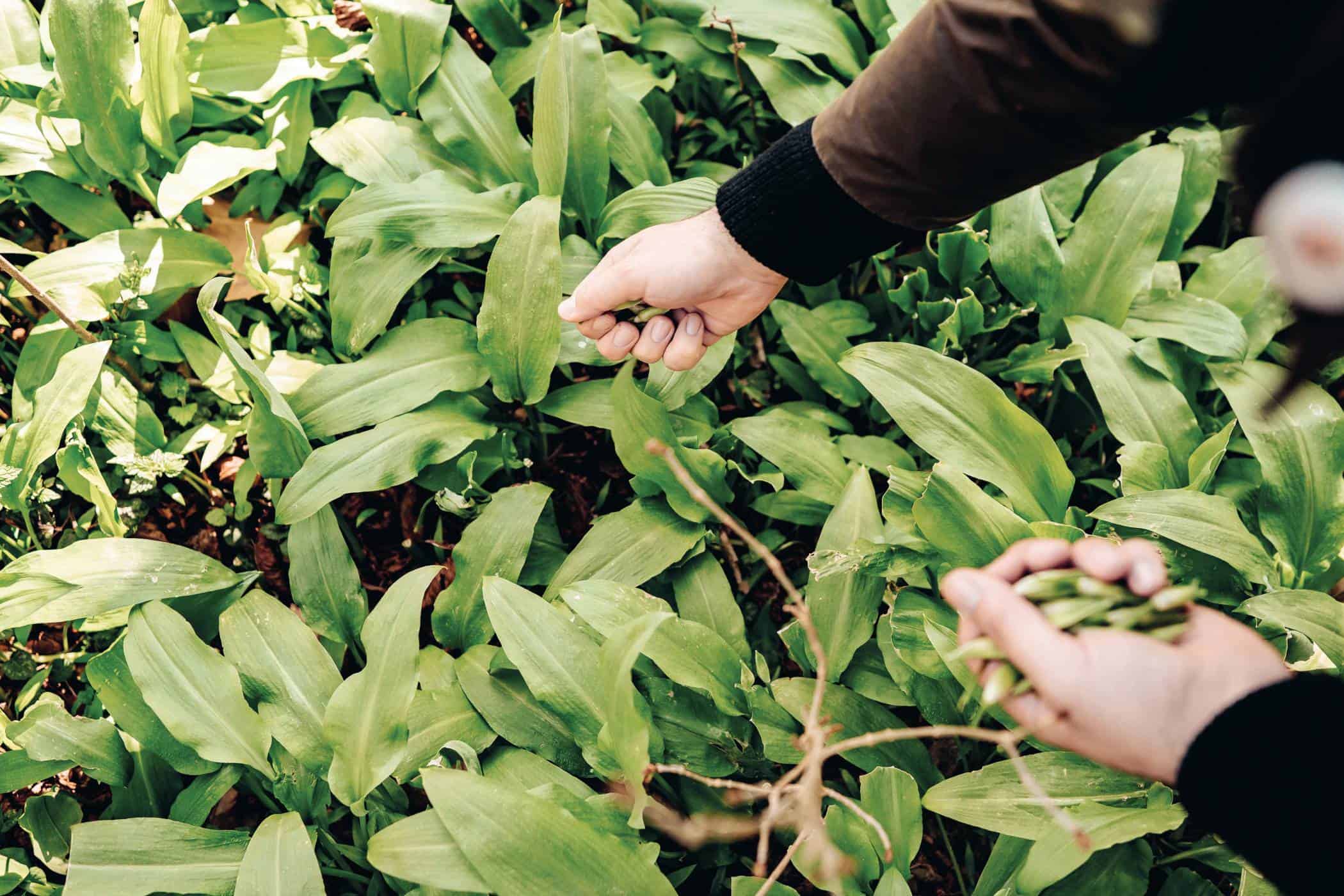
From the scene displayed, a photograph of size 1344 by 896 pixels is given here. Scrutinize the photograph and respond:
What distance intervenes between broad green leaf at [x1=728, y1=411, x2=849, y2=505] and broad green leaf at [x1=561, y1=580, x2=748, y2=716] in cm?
39

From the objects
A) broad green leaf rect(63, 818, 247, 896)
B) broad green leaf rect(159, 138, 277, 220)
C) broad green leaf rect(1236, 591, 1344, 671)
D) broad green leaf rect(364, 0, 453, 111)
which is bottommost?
broad green leaf rect(63, 818, 247, 896)

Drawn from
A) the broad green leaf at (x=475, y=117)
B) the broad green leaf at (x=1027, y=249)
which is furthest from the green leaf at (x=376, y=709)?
the broad green leaf at (x=1027, y=249)

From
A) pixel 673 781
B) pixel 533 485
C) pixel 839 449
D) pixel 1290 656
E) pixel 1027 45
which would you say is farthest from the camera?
pixel 839 449

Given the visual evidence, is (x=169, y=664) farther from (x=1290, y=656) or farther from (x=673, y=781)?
(x=1290, y=656)

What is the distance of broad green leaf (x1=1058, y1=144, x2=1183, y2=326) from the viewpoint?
5.89 ft

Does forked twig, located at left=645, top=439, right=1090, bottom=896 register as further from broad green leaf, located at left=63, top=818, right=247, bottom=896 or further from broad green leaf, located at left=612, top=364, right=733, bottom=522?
broad green leaf, located at left=63, top=818, right=247, bottom=896

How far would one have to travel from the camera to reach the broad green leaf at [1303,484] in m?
→ 1.54

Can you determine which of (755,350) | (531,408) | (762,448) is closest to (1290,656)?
(762,448)

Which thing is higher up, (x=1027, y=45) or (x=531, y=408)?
(x=1027, y=45)

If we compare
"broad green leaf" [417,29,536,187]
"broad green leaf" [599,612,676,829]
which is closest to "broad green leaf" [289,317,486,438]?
"broad green leaf" [417,29,536,187]

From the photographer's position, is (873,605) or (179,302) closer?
(873,605)

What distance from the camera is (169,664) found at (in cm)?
151

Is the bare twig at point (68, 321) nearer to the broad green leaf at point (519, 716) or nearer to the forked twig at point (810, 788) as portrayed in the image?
the broad green leaf at point (519, 716)

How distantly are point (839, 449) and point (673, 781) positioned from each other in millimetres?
740
